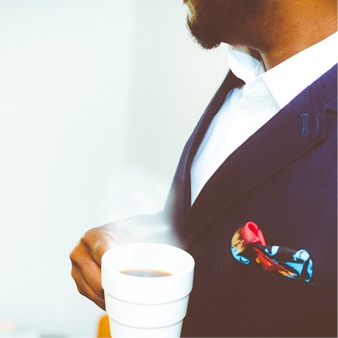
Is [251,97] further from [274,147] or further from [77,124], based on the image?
[77,124]

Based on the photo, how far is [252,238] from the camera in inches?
22.9

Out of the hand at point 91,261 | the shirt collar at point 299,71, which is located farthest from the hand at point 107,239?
the shirt collar at point 299,71

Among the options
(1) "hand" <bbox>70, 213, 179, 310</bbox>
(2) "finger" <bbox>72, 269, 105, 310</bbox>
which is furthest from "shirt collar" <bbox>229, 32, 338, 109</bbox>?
(2) "finger" <bbox>72, 269, 105, 310</bbox>

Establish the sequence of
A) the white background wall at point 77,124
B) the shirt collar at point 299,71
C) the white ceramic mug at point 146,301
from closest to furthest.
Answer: the white ceramic mug at point 146,301 < the shirt collar at point 299,71 < the white background wall at point 77,124

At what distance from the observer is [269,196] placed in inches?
22.5

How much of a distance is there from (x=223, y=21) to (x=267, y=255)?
0.34 m

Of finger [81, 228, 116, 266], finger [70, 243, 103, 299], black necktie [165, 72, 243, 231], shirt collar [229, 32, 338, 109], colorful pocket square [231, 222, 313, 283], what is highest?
shirt collar [229, 32, 338, 109]

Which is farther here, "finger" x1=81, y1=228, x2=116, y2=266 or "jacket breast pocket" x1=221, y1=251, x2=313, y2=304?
"finger" x1=81, y1=228, x2=116, y2=266

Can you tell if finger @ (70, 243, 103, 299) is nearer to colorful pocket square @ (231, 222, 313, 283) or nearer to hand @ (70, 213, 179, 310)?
hand @ (70, 213, 179, 310)

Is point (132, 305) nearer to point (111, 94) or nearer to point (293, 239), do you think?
point (293, 239)

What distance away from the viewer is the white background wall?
73 centimetres

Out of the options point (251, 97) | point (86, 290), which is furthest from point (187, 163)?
point (86, 290)

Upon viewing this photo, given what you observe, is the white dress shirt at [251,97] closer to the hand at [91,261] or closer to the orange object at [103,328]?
the hand at [91,261]

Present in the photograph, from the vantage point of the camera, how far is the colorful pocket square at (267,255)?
1.78 ft
